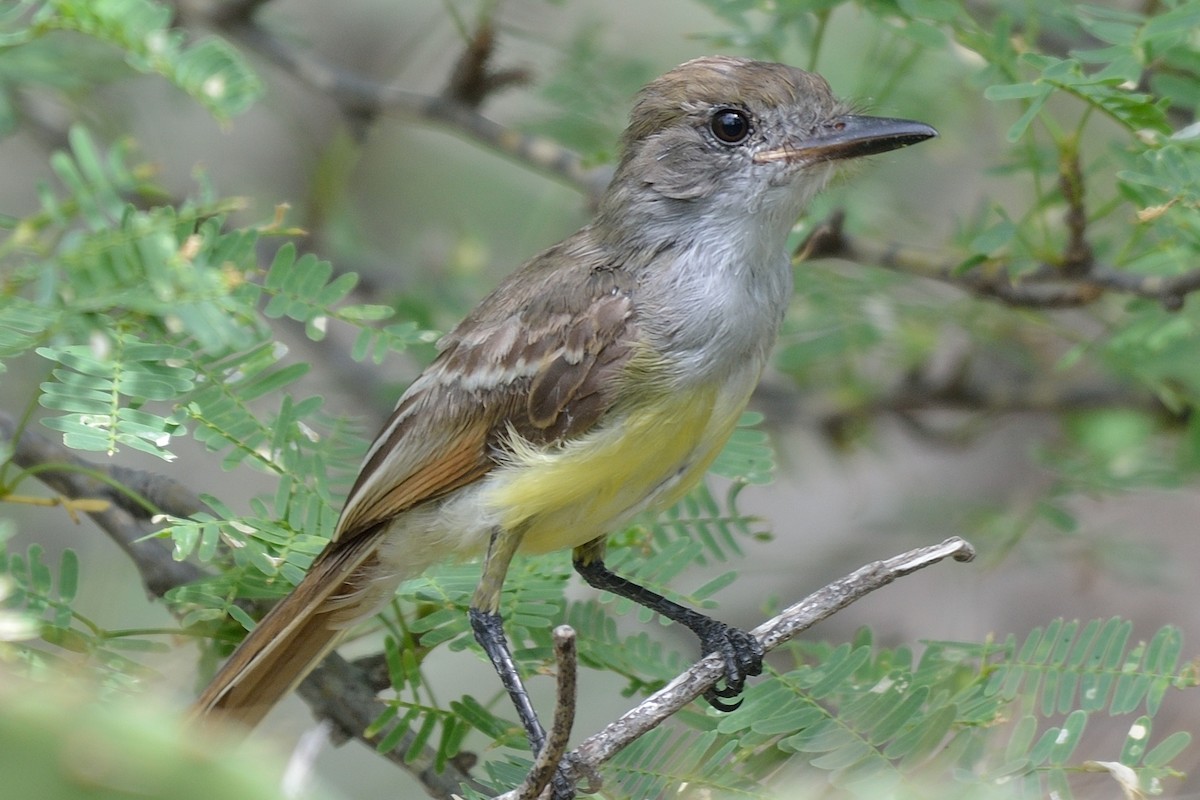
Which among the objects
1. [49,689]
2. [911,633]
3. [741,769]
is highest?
[49,689]

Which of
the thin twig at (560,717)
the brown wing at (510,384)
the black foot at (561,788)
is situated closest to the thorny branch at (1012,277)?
the brown wing at (510,384)

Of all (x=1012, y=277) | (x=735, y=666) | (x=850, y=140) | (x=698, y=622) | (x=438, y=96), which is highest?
(x=850, y=140)

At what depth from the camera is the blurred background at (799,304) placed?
4422 mm

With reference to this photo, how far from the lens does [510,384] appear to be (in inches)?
122

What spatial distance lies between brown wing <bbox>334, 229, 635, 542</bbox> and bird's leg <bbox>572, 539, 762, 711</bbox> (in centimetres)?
41

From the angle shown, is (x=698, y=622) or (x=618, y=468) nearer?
(x=618, y=468)

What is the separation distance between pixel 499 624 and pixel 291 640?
1.72ft

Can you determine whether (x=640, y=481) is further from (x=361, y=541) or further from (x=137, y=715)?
(x=137, y=715)

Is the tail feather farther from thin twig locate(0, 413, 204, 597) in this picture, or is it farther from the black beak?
the black beak

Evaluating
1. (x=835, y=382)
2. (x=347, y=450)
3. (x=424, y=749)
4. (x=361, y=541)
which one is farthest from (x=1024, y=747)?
(x=835, y=382)

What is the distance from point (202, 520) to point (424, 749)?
0.71 meters

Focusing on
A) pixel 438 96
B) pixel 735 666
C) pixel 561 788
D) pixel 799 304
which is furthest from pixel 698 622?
pixel 438 96

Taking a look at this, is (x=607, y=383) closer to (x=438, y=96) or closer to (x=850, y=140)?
(x=850, y=140)

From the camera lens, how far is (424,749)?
284 cm
